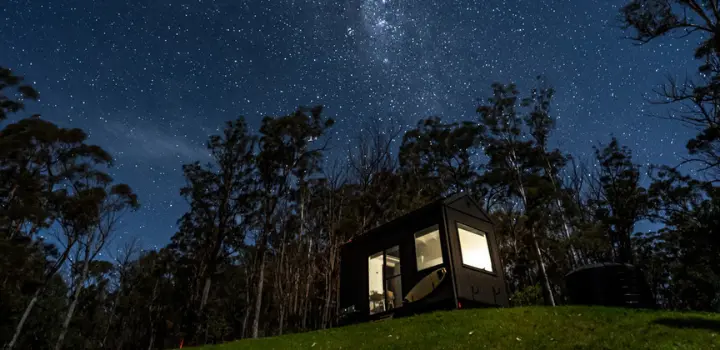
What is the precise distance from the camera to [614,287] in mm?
12398

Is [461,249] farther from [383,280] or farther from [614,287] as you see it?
[614,287]

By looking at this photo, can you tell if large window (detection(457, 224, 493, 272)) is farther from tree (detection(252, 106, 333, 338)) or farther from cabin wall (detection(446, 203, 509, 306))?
tree (detection(252, 106, 333, 338))

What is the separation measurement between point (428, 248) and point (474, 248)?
5.77ft

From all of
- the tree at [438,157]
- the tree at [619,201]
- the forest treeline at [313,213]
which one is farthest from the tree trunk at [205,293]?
the tree at [619,201]

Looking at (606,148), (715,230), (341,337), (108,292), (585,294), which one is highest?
(606,148)

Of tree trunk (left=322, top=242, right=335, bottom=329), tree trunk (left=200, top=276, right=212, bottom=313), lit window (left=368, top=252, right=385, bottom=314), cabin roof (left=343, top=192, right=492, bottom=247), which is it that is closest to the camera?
cabin roof (left=343, top=192, right=492, bottom=247)

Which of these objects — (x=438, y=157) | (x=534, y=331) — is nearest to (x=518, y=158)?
(x=438, y=157)

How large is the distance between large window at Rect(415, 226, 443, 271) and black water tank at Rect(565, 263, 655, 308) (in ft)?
15.3

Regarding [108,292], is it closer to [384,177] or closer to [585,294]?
[384,177]

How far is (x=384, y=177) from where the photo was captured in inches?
1119

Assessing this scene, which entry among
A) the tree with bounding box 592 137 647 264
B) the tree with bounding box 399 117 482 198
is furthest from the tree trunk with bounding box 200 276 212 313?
the tree with bounding box 592 137 647 264

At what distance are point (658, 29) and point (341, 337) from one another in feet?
52.8

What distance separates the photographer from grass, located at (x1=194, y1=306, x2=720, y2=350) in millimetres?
7965

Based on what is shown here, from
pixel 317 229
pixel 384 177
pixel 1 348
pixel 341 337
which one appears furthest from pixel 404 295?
pixel 1 348
